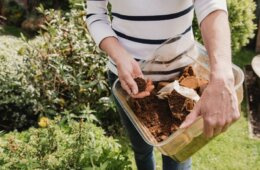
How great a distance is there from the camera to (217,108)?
1341 millimetres

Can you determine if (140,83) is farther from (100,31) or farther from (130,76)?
(100,31)

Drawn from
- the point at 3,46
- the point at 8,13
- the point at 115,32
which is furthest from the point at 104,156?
the point at 8,13

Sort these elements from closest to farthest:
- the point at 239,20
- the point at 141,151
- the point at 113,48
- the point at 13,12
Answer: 1. the point at 113,48
2. the point at 141,151
3. the point at 239,20
4. the point at 13,12

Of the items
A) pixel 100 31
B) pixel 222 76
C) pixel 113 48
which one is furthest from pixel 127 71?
pixel 222 76

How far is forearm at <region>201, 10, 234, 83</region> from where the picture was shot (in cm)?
143

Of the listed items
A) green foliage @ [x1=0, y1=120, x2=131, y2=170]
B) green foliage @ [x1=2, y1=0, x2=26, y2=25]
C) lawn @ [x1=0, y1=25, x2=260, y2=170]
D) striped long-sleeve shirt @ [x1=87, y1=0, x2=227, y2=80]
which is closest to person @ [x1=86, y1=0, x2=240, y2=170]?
striped long-sleeve shirt @ [x1=87, y1=0, x2=227, y2=80]

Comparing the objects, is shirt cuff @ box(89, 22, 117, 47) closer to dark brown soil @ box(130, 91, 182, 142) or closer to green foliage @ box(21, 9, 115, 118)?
dark brown soil @ box(130, 91, 182, 142)

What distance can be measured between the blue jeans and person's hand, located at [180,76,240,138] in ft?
2.61

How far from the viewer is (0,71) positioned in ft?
12.1

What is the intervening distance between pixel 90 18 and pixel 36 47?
1.73 metres

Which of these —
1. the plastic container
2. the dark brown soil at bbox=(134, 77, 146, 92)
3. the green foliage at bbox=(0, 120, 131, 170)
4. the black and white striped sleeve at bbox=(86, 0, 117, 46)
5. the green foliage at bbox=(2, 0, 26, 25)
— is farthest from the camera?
the green foliage at bbox=(2, 0, 26, 25)

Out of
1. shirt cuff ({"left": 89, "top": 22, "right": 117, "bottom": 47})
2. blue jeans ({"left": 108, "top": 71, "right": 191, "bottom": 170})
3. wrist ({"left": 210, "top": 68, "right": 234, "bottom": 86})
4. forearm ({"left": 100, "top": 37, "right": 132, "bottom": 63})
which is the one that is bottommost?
blue jeans ({"left": 108, "top": 71, "right": 191, "bottom": 170})

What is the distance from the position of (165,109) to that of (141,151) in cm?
72

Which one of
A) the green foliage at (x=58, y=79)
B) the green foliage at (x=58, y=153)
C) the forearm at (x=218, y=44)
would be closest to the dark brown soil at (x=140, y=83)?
the forearm at (x=218, y=44)
